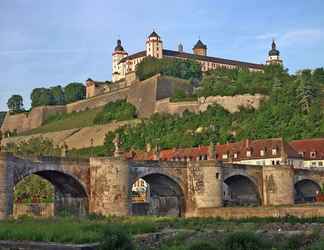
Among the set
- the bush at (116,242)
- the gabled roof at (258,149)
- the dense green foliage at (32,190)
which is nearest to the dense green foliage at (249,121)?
the gabled roof at (258,149)

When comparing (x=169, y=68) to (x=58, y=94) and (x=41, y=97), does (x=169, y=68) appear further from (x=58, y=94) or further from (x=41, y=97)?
(x=41, y=97)

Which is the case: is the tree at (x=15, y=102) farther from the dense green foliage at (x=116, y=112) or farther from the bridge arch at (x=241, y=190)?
the bridge arch at (x=241, y=190)

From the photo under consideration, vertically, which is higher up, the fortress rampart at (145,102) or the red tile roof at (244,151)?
the fortress rampart at (145,102)

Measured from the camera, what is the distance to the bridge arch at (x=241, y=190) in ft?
204

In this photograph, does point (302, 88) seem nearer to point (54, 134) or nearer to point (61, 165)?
point (54, 134)

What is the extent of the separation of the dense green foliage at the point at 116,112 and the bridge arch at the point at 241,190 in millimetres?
52107

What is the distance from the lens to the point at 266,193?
62.0 meters

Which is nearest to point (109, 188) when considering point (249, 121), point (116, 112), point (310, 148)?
point (310, 148)

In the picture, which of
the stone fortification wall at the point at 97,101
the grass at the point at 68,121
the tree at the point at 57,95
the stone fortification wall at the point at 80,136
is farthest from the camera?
the tree at the point at 57,95

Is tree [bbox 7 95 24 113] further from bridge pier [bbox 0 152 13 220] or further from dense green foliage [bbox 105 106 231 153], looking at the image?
bridge pier [bbox 0 152 13 220]

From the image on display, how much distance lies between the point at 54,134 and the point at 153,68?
70.9 ft

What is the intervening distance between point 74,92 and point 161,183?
334 ft

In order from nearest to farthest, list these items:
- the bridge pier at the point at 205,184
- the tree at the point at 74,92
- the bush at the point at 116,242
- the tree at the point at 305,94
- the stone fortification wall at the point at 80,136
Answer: the bush at the point at 116,242, the bridge pier at the point at 205,184, the tree at the point at 305,94, the stone fortification wall at the point at 80,136, the tree at the point at 74,92

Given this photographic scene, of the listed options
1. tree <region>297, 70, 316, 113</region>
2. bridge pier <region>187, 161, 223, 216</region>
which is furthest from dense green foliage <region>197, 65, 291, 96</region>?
bridge pier <region>187, 161, 223, 216</region>
